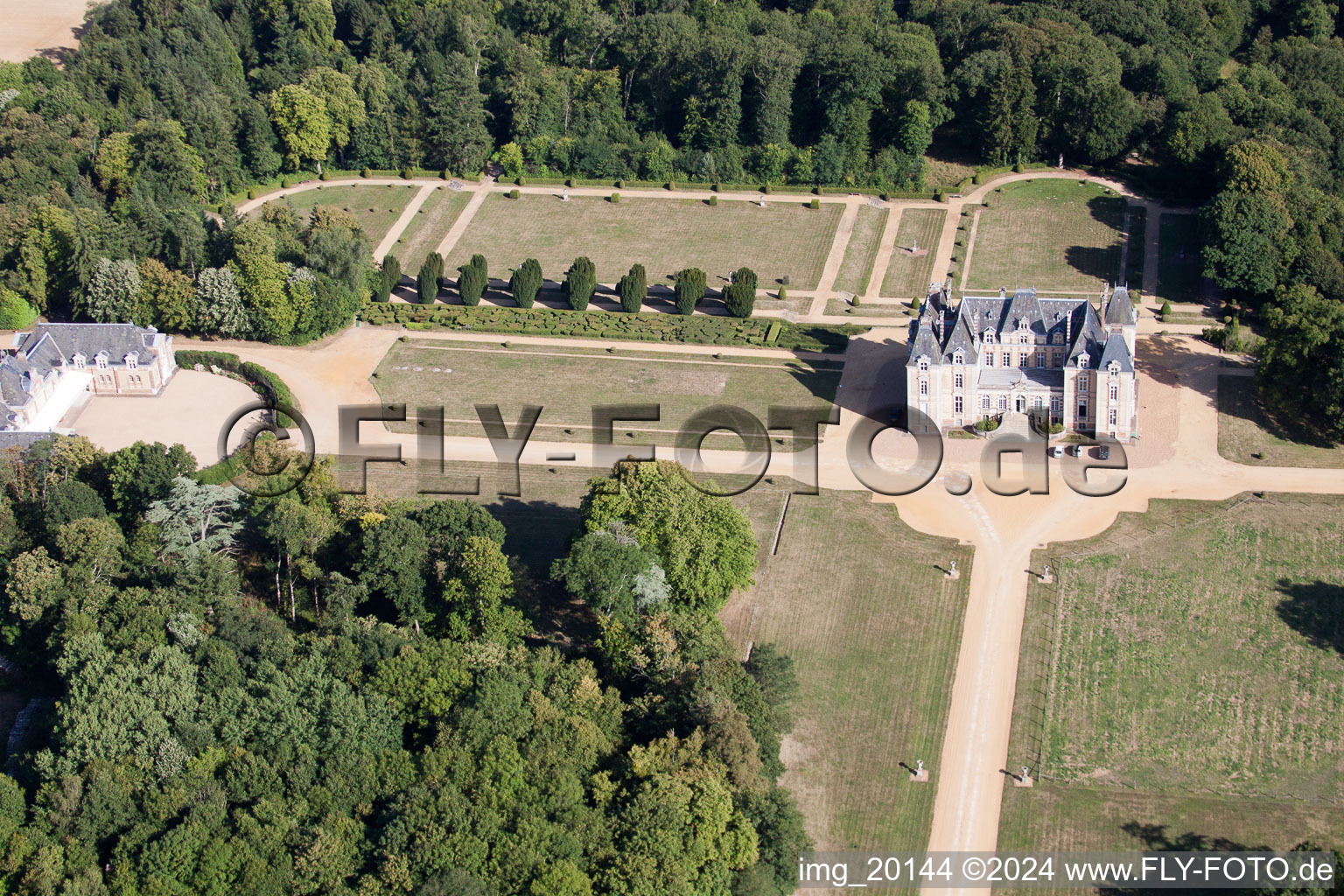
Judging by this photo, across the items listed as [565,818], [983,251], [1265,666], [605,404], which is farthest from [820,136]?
[565,818]

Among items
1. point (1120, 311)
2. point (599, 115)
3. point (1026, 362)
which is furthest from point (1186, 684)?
point (599, 115)

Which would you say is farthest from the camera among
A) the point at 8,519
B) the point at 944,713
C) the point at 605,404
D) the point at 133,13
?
the point at 133,13

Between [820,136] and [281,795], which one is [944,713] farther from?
[820,136]

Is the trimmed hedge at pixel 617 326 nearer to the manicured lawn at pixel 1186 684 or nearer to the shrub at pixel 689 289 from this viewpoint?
the shrub at pixel 689 289

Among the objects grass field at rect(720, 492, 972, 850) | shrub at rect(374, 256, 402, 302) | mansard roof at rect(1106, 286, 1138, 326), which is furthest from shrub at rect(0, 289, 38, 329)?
mansard roof at rect(1106, 286, 1138, 326)

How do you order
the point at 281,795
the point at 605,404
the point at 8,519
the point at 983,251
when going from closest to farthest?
the point at 281,795 → the point at 8,519 → the point at 605,404 → the point at 983,251

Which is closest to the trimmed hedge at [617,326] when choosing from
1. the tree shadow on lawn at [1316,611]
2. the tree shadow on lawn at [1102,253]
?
the tree shadow on lawn at [1102,253]

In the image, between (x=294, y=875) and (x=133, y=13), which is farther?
(x=133, y=13)

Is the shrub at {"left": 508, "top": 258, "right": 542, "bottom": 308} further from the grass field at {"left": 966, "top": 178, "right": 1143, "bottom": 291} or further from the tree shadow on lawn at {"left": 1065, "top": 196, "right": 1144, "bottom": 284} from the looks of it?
the tree shadow on lawn at {"left": 1065, "top": 196, "right": 1144, "bottom": 284}
